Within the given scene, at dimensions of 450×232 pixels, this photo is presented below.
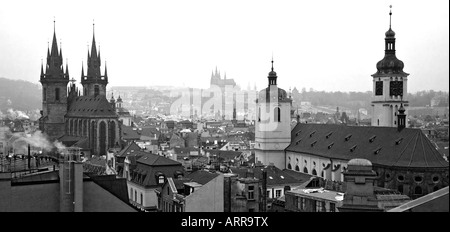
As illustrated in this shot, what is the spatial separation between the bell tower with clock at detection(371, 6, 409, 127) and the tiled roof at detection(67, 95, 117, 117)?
111ft

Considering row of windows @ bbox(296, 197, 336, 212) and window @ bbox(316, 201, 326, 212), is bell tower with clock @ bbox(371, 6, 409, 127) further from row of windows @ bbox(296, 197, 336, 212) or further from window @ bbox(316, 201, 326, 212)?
window @ bbox(316, 201, 326, 212)

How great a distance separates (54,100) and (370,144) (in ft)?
145

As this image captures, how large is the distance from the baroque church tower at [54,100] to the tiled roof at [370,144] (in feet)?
110

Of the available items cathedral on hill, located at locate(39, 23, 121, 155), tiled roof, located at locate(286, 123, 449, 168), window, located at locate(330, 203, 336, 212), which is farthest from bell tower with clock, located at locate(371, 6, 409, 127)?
cathedral on hill, located at locate(39, 23, 121, 155)

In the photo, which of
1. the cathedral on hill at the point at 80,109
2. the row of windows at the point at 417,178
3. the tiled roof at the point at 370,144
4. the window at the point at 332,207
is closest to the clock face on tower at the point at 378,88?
the tiled roof at the point at 370,144

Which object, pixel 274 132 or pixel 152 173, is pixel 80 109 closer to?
pixel 274 132

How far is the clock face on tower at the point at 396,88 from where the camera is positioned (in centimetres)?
3811

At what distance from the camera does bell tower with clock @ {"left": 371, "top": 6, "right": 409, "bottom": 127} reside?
3791 cm

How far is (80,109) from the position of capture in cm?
6725

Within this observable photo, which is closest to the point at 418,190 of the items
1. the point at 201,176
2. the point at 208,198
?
the point at 201,176

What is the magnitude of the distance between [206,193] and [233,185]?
3.97 feet

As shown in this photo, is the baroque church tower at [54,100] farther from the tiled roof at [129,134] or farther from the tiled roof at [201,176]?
the tiled roof at [201,176]
